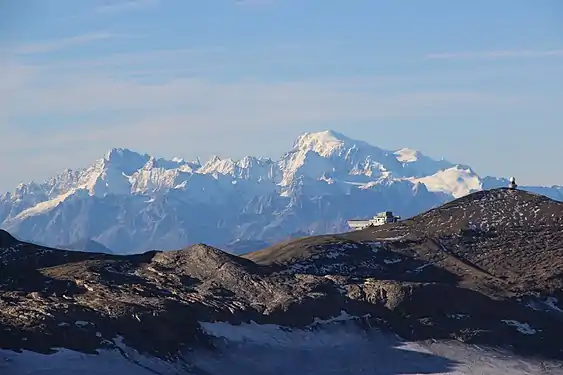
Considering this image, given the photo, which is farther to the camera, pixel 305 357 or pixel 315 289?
pixel 315 289

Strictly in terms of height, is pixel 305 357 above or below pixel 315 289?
below

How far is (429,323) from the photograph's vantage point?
126375 mm

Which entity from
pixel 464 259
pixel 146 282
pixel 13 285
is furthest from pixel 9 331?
pixel 464 259

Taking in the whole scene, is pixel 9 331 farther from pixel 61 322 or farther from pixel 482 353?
pixel 482 353

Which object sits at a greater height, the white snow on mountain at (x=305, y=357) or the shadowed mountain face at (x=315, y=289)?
the shadowed mountain face at (x=315, y=289)

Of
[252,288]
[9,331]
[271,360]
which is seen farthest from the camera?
[252,288]

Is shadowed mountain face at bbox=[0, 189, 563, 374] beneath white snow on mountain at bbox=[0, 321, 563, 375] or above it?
above

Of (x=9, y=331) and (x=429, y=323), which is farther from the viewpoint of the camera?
(x=429, y=323)

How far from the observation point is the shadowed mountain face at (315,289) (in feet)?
361

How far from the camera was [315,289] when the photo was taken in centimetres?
12850

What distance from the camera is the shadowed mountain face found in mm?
110000

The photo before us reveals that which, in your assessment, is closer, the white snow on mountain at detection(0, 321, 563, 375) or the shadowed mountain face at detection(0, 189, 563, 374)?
the white snow on mountain at detection(0, 321, 563, 375)

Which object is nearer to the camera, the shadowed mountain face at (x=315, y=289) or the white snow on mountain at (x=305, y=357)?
the white snow on mountain at (x=305, y=357)

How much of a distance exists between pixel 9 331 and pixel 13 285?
19632 mm
